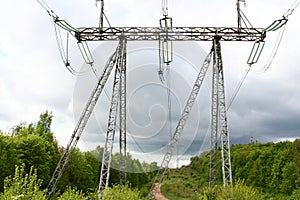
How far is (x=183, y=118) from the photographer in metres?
36.2

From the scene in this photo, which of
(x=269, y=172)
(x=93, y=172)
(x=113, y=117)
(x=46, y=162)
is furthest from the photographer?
(x=269, y=172)

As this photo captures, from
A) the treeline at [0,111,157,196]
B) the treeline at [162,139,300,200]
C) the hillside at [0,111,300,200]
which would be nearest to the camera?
the hillside at [0,111,300,200]

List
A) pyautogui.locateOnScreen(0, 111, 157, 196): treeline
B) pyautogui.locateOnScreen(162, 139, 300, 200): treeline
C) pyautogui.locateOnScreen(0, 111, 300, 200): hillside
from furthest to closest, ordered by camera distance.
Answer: pyautogui.locateOnScreen(162, 139, 300, 200): treeline < pyautogui.locateOnScreen(0, 111, 157, 196): treeline < pyautogui.locateOnScreen(0, 111, 300, 200): hillside

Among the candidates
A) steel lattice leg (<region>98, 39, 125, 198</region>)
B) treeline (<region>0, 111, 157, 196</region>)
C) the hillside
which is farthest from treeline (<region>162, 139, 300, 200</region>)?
steel lattice leg (<region>98, 39, 125, 198</region>)

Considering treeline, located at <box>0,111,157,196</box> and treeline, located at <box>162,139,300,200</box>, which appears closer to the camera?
treeline, located at <box>0,111,157,196</box>

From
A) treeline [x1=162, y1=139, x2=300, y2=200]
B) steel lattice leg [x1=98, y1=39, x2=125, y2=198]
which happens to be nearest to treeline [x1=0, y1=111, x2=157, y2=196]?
steel lattice leg [x1=98, y1=39, x2=125, y2=198]

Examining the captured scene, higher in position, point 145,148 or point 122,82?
point 122,82

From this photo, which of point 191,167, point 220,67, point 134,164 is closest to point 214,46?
point 220,67

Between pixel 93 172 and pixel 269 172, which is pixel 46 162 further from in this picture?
pixel 269 172

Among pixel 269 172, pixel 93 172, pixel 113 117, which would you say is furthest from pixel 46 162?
pixel 269 172

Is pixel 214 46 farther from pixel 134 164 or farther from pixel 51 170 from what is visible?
pixel 51 170

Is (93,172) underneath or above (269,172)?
underneath

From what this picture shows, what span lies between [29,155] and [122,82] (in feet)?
76.4

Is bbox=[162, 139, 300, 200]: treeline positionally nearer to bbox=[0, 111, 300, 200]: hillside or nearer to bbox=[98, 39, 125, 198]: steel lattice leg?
bbox=[0, 111, 300, 200]: hillside
